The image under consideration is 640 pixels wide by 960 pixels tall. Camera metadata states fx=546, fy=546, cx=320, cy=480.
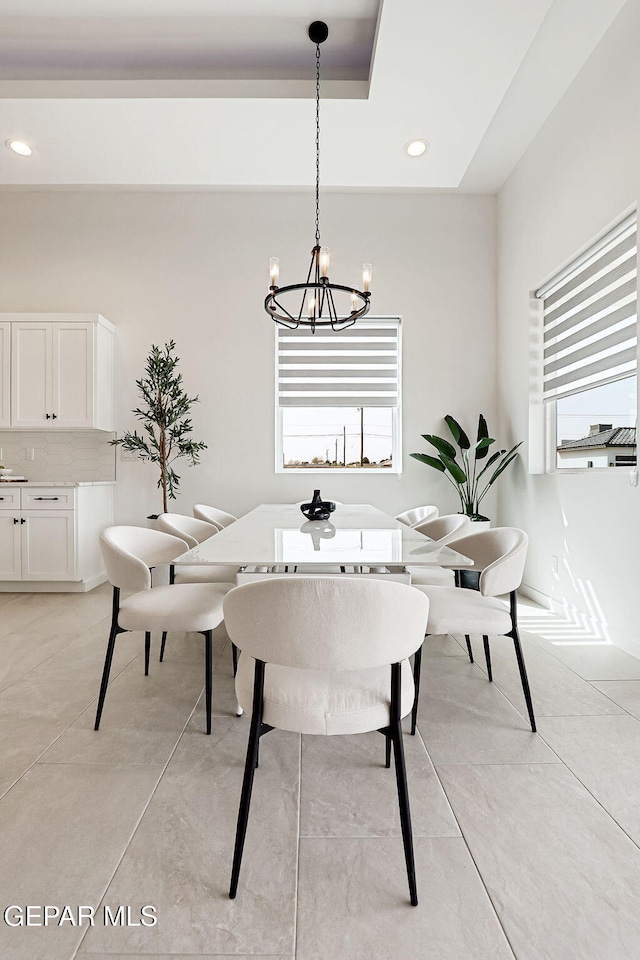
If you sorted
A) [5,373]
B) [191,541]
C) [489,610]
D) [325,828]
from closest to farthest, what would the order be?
[325,828], [489,610], [191,541], [5,373]

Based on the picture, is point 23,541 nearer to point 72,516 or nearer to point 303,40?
point 72,516

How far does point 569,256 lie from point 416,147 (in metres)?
1.32

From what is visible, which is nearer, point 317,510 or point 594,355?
point 317,510

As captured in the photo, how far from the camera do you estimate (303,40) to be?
329cm

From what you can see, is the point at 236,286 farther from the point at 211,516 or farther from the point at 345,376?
the point at 211,516

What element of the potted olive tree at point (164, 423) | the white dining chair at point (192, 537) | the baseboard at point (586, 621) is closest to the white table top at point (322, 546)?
the white dining chair at point (192, 537)

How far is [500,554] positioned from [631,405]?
142 centimetres

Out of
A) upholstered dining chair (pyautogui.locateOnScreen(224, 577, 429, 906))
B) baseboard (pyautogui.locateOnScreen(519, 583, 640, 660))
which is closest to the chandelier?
upholstered dining chair (pyautogui.locateOnScreen(224, 577, 429, 906))

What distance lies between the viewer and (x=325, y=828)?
5.03 feet

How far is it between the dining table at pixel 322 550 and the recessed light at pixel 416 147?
279 centimetres

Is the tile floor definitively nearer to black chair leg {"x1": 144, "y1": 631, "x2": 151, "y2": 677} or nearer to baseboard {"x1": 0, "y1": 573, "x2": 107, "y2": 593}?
black chair leg {"x1": 144, "y1": 631, "x2": 151, "y2": 677}

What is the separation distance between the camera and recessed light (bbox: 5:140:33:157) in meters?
3.84

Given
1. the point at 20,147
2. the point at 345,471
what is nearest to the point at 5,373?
the point at 20,147

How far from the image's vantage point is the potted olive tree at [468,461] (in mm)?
4555
